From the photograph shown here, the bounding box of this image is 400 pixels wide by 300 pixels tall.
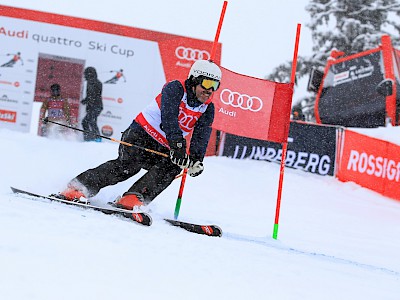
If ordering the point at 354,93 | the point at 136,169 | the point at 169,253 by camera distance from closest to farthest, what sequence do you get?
1. the point at 169,253
2. the point at 136,169
3. the point at 354,93

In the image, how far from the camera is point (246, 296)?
7.25 feet

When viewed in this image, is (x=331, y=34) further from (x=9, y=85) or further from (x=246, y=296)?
(x=246, y=296)

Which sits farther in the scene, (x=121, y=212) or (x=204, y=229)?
(x=204, y=229)

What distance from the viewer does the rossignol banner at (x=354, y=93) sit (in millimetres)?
11750

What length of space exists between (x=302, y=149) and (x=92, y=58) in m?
4.64

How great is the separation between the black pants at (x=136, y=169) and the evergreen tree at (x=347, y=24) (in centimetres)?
1574

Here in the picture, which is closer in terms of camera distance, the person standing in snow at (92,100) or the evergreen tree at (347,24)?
the person standing in snow at (92,100)

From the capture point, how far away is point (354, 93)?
12367 millimetres

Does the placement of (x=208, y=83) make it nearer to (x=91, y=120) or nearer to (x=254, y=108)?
(x=254, y=108)

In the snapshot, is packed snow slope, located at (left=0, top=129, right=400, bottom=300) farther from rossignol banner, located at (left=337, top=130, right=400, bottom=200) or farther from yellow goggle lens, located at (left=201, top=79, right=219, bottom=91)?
rossignol banner, located at (left=337, top=130, right=400, bottom=200)

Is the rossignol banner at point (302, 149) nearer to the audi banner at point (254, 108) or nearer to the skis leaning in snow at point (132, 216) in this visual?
the audi banner at point (254, 108)

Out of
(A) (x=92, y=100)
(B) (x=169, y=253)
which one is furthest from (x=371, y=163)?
(B) (x=169, y=253)

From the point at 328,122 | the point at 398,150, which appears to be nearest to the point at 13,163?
the point at 398,150

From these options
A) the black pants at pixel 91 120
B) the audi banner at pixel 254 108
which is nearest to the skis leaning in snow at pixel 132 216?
the audi banner at pixel 254 108
